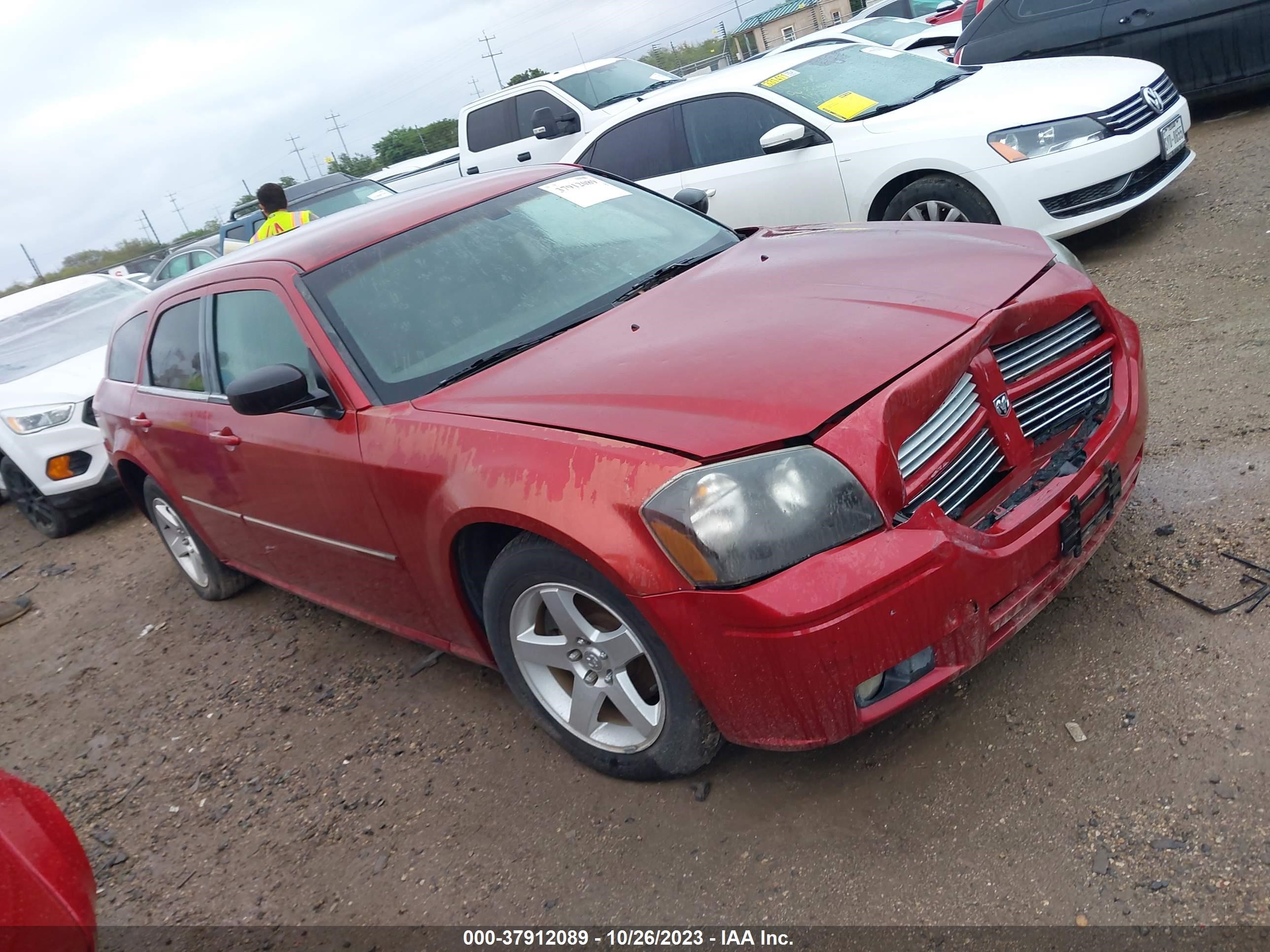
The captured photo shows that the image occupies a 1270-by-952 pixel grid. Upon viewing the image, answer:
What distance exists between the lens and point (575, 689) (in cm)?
270

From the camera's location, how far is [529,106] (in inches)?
440

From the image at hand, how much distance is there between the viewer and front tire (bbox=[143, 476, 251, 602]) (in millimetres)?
4789

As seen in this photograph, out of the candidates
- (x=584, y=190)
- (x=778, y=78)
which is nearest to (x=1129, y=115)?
(x=778, y=78)

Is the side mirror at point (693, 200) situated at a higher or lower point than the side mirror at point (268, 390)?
lower

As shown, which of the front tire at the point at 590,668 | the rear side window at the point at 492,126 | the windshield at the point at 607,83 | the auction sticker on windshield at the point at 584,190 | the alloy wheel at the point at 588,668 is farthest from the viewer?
the rear side window at the point at 492,126

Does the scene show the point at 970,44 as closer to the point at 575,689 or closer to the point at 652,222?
the point at 652,222

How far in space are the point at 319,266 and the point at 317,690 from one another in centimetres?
168

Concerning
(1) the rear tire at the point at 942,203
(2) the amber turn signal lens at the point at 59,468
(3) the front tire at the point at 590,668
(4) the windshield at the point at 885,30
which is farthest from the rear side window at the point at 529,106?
(3) the front tire at the point at 590,668

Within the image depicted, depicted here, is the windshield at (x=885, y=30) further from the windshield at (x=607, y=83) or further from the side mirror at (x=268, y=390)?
the side mirror at (x=268, y=390)

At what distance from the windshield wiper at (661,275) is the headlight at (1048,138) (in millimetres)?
2859

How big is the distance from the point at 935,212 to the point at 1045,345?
3400mm

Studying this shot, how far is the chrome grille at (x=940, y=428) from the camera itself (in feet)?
7.53

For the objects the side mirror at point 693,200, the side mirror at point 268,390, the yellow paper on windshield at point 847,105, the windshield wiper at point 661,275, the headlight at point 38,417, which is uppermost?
the side mirror at point 268,390

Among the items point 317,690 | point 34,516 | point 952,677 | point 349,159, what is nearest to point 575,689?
point 952,677
